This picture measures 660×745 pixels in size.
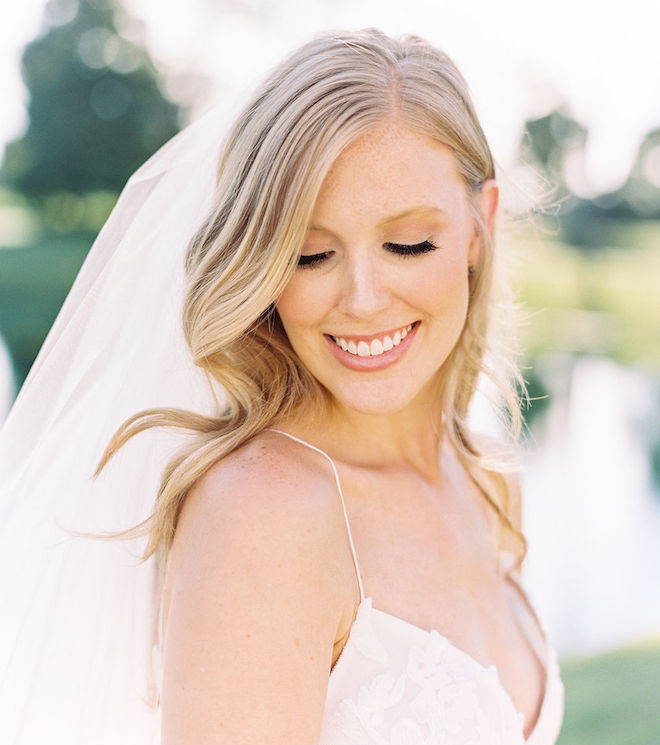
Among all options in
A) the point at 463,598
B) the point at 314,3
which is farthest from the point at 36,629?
the point at 314,3

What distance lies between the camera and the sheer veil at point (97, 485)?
7.27ft

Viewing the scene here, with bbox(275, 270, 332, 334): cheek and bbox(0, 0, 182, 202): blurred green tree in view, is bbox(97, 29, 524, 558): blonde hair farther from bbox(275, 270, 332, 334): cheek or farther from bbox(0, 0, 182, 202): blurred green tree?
bbox(0, 0, 182, 202): blurred green tree

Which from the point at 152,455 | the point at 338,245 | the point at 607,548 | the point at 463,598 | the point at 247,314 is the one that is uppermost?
the point at 338,245

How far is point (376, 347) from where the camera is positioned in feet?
7.11

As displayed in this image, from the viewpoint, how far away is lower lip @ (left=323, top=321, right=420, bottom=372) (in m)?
2.17

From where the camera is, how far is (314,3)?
13.0 metres

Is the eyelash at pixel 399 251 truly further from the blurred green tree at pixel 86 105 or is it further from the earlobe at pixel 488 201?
the blurred green tree at pixel 86 105

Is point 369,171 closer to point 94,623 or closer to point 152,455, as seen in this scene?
point 152,455

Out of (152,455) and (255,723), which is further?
(152,455)

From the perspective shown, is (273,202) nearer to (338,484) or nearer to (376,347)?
Result: (376,347)

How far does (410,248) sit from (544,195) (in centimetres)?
109

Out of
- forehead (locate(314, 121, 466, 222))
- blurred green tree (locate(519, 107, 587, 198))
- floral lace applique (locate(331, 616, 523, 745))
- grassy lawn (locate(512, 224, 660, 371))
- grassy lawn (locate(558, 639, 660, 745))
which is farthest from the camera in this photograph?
blurred green tree (locate(519, 107, 587, 198))

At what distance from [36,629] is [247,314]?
91cm

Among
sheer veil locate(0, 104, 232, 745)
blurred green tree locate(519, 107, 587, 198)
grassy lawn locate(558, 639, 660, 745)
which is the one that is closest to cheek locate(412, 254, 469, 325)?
sheer veil locate(0, 104, 232, 745)
